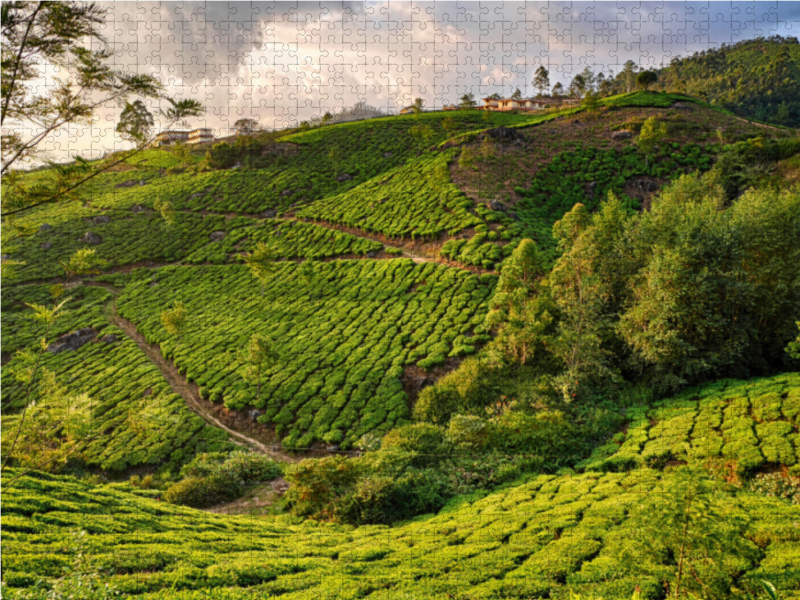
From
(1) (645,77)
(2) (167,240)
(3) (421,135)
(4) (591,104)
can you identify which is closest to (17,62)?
(2) (167,240)

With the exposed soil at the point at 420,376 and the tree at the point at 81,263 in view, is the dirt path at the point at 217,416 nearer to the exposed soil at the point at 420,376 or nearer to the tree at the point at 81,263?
the exposed soil at the point at 420,376

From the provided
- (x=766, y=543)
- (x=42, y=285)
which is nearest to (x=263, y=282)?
(x=42, y=285)

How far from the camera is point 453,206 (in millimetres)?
50250

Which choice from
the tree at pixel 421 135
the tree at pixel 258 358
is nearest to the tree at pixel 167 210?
the tree at pixel 421 135

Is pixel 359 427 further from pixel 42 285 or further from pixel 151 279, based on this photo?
pixel 42 285

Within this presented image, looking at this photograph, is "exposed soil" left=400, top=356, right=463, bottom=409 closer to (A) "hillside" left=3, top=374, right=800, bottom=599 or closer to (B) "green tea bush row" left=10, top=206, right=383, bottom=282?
(A) "hillside" left=3, top=374, right=800, bottom=599

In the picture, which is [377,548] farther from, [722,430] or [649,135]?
[649,135]

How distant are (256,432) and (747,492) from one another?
2600cm

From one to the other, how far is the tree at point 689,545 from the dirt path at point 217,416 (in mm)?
20725

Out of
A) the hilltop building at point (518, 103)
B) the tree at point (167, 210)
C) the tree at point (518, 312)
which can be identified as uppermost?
the hilltop building at point (518, 103)

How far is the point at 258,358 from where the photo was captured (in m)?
29.5

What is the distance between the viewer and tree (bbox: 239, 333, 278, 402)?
96.5 feet

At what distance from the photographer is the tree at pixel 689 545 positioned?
25.1ft

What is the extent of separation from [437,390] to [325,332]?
14.5 m
